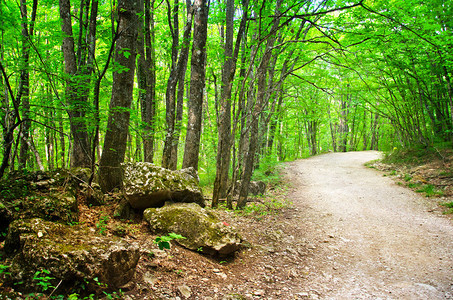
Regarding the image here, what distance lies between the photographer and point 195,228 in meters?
3.67

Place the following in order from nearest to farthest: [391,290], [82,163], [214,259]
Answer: [391,290]
[214,259]
[82,163]

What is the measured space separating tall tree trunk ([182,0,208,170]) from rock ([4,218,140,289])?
3847 millimetres

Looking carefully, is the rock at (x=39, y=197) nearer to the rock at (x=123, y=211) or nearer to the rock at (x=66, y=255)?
the rock at (x=66, y=255)

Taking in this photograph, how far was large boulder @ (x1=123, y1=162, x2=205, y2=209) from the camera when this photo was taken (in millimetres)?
3990

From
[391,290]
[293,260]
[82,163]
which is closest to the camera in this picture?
[391,290]

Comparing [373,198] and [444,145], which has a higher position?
[444,145]

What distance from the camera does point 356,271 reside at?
3.84m

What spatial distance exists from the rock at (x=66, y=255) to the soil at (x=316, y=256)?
257mm

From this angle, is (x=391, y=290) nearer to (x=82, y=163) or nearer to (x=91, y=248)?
(x=91, y=248)

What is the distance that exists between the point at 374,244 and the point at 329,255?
1153mm

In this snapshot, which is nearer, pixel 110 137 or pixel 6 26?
pixel 6 26

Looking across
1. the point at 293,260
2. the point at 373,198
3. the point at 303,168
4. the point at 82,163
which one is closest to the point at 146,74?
the point at 82,163

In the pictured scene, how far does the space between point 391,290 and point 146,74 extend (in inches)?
312

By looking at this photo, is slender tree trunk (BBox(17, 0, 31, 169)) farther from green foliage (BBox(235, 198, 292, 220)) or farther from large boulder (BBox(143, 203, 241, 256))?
green foliage (BBox(235, 198, 292, 220))
